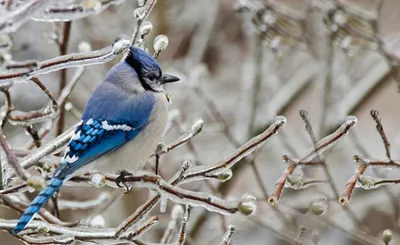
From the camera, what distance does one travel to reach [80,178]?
8.80 feet

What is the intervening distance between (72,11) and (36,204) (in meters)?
0.74

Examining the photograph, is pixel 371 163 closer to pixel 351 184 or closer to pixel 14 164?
pixel 351 184

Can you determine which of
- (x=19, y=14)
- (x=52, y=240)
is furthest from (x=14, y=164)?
(x=52, y=240)

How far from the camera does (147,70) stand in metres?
3.02

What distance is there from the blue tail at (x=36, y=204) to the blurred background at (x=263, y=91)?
1157mm

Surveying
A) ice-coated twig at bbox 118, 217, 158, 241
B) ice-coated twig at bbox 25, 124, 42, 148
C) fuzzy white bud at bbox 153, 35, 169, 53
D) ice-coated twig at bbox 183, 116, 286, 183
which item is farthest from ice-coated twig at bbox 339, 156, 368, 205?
ice-coated twig at bbox 25, 124, 42, 148

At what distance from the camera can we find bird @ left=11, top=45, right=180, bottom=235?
283 cm

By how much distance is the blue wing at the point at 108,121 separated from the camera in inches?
109

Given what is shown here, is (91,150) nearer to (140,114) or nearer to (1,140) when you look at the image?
(140,114)

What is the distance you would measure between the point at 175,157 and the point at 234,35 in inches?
124

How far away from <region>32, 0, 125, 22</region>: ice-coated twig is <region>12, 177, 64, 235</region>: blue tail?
27.1 inches

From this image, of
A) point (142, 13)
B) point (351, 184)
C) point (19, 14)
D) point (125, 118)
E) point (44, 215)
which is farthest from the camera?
point (125, 118)

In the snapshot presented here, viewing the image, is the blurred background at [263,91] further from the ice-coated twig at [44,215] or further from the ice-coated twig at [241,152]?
the ice-coated twig at [241,152]

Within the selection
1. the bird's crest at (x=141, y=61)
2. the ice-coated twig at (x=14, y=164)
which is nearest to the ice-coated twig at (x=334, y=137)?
the bird's crest at (x=141, y=61)
